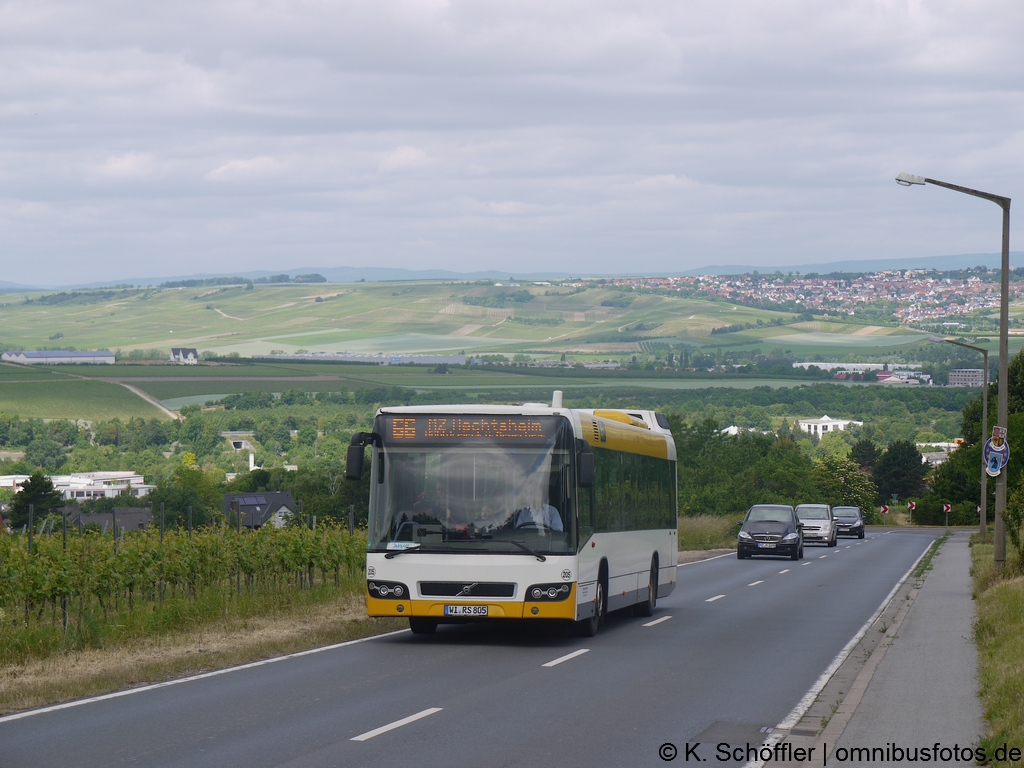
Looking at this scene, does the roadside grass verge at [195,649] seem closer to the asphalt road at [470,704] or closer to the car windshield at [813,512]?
the asphalt road at [470,704]

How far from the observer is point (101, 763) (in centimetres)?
920

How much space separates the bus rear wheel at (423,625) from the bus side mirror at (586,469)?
9.33ft

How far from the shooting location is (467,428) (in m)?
16.8

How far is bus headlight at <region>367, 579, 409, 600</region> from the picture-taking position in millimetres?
16344

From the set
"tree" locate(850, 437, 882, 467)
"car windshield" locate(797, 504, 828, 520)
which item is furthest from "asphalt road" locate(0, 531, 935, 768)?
"tree" locate(850, 437, 882, 467)

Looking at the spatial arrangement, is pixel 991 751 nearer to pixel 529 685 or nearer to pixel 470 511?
pixel 529 685

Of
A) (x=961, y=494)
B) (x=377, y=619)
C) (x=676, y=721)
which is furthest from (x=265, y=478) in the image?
(x=676, y=721)

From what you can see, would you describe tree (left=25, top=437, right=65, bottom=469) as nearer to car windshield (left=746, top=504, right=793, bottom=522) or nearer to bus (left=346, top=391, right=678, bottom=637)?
car windshield (left=746, top=504, right=793, bottom=522)

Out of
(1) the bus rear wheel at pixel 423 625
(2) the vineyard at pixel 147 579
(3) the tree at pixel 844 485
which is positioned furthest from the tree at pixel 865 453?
(1) the bus rear wheel at pixel 423 625

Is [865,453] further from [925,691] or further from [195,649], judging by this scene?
[925,691]

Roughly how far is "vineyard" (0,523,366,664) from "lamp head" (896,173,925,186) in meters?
11.7

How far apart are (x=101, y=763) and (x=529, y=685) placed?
200 inches

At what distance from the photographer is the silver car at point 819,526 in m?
53.4

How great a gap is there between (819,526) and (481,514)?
39440 mm
